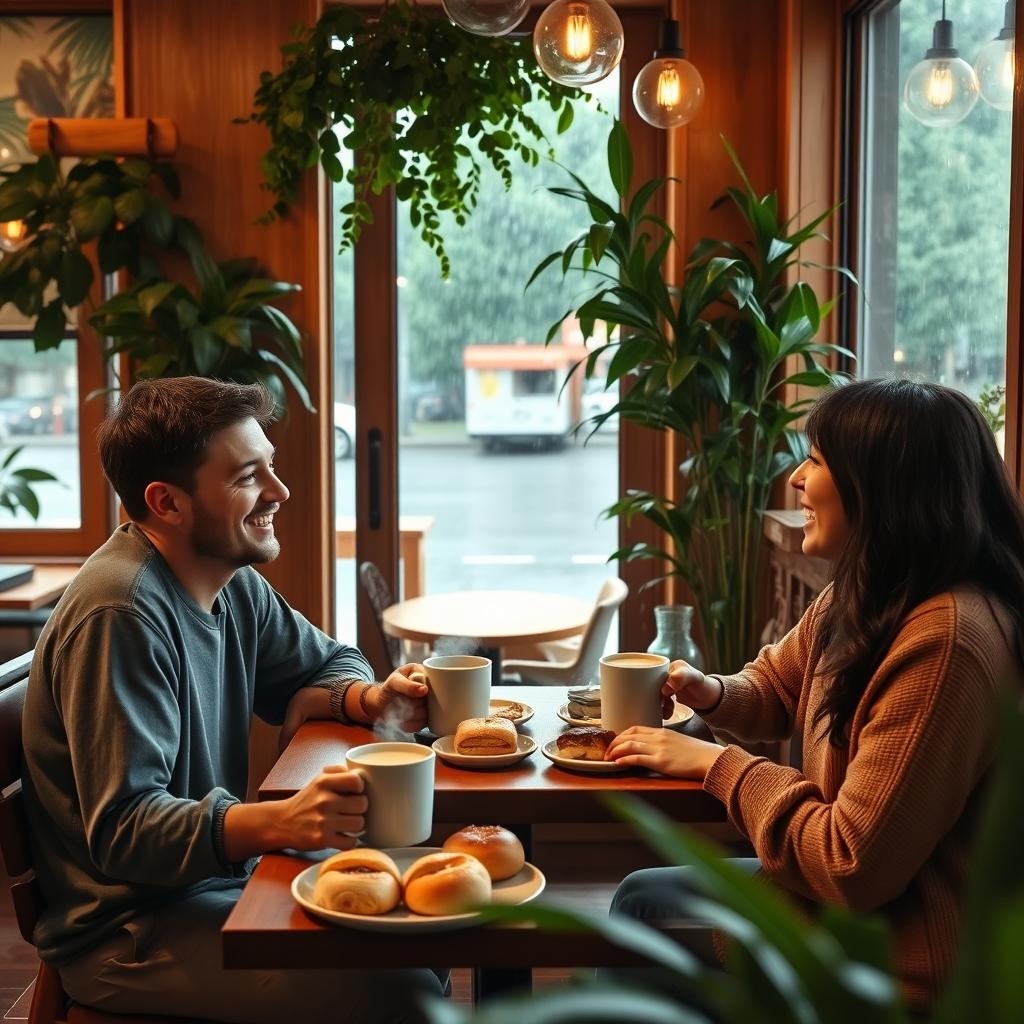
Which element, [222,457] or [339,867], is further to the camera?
[222,457]

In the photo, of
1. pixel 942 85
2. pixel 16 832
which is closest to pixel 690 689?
pixel 16 832

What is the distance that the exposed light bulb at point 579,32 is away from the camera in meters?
2.66

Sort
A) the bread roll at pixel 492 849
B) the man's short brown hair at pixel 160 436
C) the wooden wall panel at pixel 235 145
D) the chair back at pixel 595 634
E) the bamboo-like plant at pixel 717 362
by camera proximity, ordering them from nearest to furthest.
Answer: the bread roll at pixel 492 849 < the man's short brown hair at pixel 160 436 < the bamboo-like plant at pixel 717 362 < the chair back at pixel 595 634 < the wooden wall panel at pixel 235 145

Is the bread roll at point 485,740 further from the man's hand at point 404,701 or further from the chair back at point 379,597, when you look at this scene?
the chair back at point 379,597

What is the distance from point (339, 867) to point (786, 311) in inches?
94.8

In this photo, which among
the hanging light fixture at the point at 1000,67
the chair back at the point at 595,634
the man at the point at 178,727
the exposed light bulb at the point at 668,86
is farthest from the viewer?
the chair back at the point at 595,634

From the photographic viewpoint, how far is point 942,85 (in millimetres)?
2752

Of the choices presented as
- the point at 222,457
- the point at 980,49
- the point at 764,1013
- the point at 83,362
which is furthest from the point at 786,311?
the point at 764,1013

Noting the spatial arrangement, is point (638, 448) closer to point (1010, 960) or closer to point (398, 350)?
point (398, 350)

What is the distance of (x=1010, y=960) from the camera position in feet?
1.83

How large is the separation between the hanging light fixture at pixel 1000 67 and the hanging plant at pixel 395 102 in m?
1.36

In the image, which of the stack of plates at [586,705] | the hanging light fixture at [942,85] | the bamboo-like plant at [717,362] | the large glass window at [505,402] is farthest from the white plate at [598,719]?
the large glass window at [505,402]

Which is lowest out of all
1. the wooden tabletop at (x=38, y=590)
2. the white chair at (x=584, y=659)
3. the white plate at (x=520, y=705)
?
the white chair at (x=584, y=659)

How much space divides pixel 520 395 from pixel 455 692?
2656 millimetres
